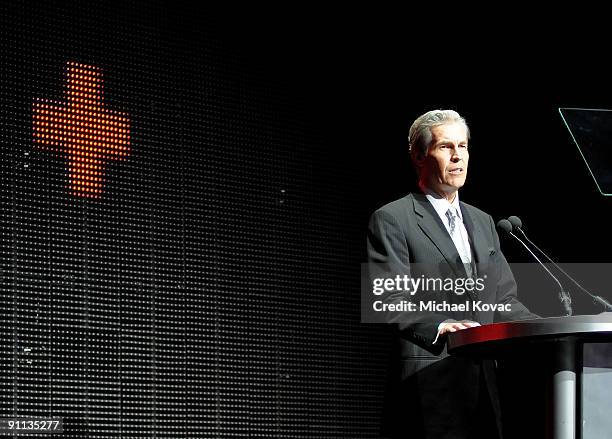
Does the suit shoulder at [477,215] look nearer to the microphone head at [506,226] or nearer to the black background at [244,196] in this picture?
the microphone head at [506,226]

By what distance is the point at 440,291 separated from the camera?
103 inches

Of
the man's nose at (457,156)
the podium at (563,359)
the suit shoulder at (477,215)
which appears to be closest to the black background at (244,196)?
the suit shoulder at (477,215)

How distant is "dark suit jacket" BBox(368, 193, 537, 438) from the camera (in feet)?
8.11

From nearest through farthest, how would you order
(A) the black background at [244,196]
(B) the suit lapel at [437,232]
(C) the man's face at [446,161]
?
(B) the suit lapel at [437,232] < (C) the man's face at [446,161] < (A) the black background at [244,196]

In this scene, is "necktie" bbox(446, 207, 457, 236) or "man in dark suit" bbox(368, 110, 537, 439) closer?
"man in dark suit" bbox(368, 110, 537, 439)

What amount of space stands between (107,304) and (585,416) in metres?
2.48

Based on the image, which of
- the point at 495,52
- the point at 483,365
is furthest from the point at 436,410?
the point at 495,52

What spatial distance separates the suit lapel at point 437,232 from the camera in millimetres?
2670

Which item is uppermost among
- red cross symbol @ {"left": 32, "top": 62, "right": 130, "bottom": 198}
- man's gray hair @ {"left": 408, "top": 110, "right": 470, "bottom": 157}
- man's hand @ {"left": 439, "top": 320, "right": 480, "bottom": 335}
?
red cross symbol @ {"left": 32, "top": 62, "right": 130, "bottom": 198}

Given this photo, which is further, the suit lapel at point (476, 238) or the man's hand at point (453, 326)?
the suit lapel at point (476, 238)

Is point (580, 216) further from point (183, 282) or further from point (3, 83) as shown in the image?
point (3, 83)

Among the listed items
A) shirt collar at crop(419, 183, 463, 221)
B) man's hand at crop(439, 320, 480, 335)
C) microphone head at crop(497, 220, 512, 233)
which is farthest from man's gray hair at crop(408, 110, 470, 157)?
man's hand at crop(439, 320, 480, 335)

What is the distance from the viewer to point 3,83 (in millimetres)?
4043

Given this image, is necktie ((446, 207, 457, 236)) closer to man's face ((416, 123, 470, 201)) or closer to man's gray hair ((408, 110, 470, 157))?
man's face ((416, 123, 470, 201))
